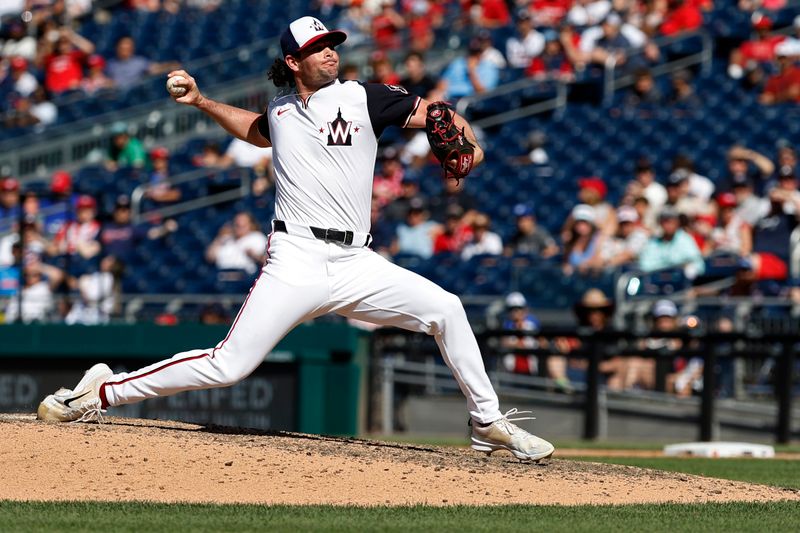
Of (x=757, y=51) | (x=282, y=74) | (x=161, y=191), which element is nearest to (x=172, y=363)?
(x=282, y=74)

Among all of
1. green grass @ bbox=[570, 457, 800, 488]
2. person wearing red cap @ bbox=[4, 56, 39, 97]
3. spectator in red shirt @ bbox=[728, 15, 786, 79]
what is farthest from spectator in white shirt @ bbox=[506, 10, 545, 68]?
green grass @ bbox=[570, 457, 800, 488]

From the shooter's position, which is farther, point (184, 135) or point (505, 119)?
point (184, 135)

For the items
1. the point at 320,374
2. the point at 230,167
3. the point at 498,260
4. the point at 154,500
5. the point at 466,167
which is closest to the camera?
the point at 154,500

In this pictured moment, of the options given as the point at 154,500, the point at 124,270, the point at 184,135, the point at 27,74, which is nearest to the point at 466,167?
the point at 154,500

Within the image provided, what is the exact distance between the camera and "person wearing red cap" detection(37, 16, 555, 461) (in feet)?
20.9

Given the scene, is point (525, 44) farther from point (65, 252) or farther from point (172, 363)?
point (172, 363)

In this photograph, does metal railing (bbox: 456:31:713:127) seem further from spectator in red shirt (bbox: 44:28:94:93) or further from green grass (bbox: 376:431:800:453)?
spectator in red shirt (bbox: 44:28:94:93)

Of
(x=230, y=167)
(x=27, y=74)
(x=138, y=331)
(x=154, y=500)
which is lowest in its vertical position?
(x=154, y=500)

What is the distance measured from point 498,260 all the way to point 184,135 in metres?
6.91

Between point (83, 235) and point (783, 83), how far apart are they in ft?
26.5

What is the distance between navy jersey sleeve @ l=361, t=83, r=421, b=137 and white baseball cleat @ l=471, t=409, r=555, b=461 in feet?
4.70

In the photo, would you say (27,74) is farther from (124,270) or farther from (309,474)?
(309,474)

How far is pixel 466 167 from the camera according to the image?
637 centimetres

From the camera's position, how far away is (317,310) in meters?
6.43
